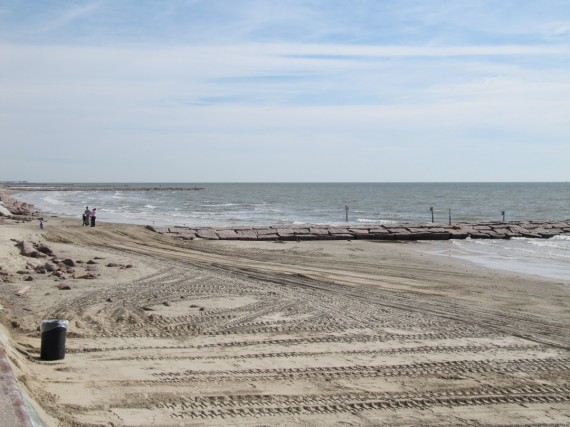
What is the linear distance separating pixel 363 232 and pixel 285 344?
1806 centimetres

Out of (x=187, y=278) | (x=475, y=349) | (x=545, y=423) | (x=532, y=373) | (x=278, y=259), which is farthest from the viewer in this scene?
(x=278, y=259)

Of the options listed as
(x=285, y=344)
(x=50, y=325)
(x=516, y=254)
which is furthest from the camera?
(x=516, y=254)

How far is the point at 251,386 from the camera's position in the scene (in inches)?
257

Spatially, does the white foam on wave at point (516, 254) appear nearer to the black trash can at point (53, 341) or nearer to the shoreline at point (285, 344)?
the shoreline at point (285, 344)

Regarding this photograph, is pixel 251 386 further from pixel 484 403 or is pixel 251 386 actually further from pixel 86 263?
pixel 86 263

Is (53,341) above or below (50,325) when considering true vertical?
below

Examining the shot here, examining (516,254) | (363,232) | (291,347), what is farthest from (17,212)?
(291,347)

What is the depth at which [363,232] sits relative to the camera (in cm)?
2602

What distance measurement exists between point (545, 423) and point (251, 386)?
9.94ft

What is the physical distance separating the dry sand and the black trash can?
7.4 inches

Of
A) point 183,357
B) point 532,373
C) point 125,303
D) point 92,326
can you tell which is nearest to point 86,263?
point 125,303

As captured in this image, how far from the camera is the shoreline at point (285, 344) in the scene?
5.97 metres

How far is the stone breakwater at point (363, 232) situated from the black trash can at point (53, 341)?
16966mm

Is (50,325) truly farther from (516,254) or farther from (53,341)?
(516,254)
